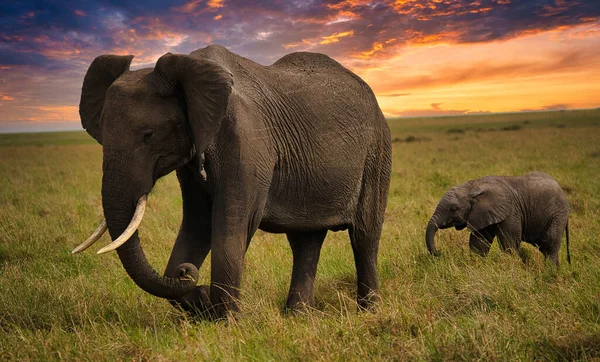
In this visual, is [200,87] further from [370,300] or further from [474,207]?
[474,207]

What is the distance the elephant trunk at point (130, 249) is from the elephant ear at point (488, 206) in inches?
173

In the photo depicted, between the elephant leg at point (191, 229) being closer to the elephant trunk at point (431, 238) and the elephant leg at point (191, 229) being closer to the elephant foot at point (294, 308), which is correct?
the elephant foot at point (294, 308)

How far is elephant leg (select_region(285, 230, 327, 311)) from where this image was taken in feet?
18.0

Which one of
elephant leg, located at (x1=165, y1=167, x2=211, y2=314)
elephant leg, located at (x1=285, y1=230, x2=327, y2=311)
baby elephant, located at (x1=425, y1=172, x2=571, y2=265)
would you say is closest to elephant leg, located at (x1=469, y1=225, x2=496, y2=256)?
baby elephant, located at (x1=425, y1=172, x2=571, y2=265)

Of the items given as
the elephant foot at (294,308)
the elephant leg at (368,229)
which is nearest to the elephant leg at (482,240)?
the elephant leg at (368,229)

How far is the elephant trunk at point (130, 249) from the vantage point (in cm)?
389

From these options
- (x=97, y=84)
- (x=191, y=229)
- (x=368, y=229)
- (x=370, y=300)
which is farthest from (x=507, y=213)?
(x=97, y=84)

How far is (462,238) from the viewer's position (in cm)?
819

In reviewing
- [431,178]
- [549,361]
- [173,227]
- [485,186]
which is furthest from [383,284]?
[431,178]

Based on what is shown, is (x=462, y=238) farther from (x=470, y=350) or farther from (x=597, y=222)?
(x=470, y=350)

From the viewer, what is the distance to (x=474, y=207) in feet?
24.6

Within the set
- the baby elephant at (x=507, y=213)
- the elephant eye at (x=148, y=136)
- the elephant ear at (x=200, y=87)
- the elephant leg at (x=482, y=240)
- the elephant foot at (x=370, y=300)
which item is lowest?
the elephant foot at (x=370, y=300)

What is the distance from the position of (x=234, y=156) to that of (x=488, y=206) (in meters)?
4.46

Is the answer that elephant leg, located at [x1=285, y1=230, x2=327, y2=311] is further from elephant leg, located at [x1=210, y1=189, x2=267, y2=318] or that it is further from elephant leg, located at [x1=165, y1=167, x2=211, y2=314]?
elephant leg, located at [x1=210, y1=189, x2=267, y2=318]
